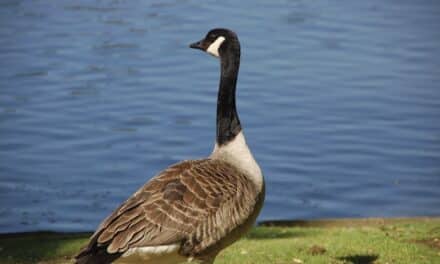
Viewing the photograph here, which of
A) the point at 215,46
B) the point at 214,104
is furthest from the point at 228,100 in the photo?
the point at 214,104

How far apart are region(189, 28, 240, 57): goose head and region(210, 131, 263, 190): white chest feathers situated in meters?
0.83

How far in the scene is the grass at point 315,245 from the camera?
28.3ft

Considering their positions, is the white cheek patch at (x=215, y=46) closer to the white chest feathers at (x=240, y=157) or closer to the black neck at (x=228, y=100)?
the black neck at (x=228, y=100)

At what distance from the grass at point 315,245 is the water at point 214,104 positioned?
2.78m

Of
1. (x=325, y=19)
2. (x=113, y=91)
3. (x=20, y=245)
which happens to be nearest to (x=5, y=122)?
(x=113, y=91)

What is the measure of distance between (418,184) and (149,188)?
348 inches

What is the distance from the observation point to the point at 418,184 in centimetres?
1487

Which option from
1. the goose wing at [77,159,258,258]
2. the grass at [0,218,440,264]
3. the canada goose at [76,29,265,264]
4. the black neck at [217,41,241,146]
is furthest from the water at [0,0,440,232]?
the goose wing at [77,159,258,258]

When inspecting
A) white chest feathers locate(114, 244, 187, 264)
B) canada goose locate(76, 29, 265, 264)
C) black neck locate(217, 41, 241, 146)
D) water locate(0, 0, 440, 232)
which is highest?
black neck locate(217, 41, 241, 146)

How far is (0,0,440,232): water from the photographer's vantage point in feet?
47.2

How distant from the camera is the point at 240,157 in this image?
757 cm

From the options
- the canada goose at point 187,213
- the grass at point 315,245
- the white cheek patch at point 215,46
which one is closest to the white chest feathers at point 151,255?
the canada goose at point 187,213

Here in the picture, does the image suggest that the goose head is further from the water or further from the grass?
the water

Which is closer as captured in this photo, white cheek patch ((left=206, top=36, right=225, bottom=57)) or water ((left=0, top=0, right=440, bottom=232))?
white cheek patch ((left=206, top=36, right=225, bottom=57))
